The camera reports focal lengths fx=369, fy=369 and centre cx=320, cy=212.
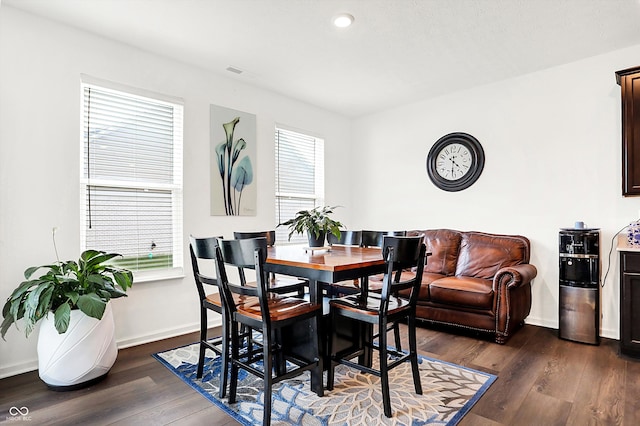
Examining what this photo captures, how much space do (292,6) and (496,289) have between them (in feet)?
9.44

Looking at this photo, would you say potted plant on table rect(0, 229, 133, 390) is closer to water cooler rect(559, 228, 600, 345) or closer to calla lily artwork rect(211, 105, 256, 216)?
calla lily artwork rect(211, 105, 256, 216)

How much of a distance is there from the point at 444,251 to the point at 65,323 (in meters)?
3.58

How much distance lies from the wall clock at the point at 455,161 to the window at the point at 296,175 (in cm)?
151

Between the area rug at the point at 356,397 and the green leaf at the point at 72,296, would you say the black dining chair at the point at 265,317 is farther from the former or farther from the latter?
the green leaf at the point at 72,296

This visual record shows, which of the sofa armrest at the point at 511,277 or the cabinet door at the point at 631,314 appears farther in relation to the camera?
the sofa armrest at the point at 511,277

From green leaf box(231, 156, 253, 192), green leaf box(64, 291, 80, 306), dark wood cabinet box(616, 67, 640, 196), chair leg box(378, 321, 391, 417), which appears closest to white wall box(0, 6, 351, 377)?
green leaf box(231, 156, 253, 192)

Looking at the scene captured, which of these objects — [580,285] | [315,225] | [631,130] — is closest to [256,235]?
[315,225]

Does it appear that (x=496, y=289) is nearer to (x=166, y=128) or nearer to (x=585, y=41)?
(x=585, y=41)

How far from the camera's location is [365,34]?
120 inches

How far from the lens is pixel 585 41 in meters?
3.19

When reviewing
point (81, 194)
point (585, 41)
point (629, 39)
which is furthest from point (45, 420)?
point (629, 39)

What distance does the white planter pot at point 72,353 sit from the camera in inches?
93.0

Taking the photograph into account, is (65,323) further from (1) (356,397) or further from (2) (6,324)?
(1) (356,397)

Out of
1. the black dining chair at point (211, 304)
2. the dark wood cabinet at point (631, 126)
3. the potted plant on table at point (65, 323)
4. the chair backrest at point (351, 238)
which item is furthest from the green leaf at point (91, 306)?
the dark wood cabinet at point (631, 126)
